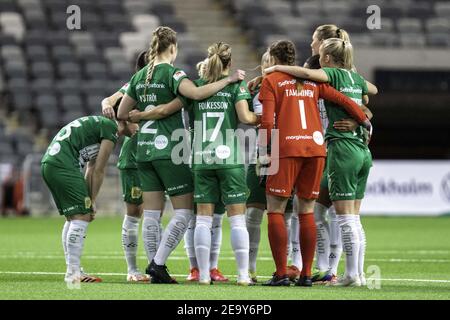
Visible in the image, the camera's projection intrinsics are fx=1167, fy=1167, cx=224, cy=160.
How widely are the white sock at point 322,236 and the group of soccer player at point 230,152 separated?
206 millimetres

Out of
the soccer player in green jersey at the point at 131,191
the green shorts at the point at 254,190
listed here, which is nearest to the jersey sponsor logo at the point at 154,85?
the soccer player in green jersey at the point at 131,191

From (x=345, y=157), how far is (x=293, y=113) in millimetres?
627

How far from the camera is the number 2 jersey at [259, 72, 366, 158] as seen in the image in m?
9.71

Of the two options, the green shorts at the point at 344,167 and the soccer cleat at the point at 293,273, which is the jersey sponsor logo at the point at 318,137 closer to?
the green shorts at the point at 344,167

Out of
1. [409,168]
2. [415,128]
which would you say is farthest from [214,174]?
[415,128]

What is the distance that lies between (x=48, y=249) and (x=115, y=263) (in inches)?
107

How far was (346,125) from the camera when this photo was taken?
32.8 ft

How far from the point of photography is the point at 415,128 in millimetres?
27297

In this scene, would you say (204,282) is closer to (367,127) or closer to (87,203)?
(87,203)

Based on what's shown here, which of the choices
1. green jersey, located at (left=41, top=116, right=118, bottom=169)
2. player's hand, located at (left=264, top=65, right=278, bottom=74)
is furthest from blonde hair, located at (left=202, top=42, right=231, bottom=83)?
green jersey, located at (left=41, top=116, right=118, bottom=169)

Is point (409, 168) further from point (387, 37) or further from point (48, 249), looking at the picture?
point (48, 249)

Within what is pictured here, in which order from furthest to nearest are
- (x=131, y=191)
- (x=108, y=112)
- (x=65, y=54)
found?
(x=65, y=54) → (x=131, y=191) → (x=108, y=112)

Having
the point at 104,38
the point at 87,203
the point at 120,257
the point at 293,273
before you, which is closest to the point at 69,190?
the point at 87,203

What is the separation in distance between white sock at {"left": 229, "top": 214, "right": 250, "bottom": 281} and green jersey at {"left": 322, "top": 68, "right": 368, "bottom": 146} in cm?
109
